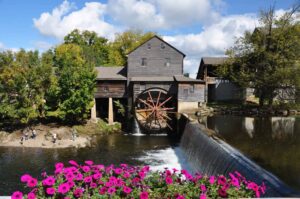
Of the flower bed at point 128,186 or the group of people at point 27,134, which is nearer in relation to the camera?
the flower bed at point 128,186

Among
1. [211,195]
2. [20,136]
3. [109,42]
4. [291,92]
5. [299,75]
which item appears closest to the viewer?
[211,195]

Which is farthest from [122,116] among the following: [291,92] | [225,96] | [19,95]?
[291,92]

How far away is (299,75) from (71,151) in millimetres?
19962

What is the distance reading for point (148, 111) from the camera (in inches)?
1184

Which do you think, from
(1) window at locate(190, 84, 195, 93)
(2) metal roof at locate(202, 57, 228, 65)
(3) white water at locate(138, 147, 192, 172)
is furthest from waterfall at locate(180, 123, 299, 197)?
(2) metal roof at locate(202, 57, 228, 65)

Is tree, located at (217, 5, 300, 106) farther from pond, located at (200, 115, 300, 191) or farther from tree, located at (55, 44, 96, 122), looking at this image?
tree, located at (55, 44, 96, 122)

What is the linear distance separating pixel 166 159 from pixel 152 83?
11.3 m

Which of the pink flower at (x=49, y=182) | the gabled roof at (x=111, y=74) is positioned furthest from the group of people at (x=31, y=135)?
the pink flower at (x=49, y=182)

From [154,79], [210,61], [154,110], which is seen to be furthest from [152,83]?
[210,61]

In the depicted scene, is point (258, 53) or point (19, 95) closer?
point (19, 95)

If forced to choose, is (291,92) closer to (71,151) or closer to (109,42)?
(71,151)

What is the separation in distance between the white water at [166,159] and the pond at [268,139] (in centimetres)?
290

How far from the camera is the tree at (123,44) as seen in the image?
5569 centimetres

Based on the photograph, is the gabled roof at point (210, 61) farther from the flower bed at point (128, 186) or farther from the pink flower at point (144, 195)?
the pink flower at point (144, 195)
